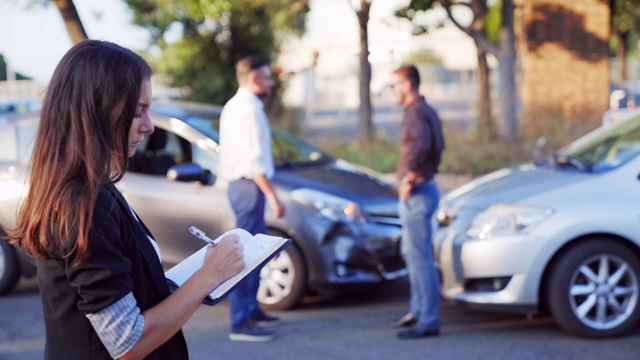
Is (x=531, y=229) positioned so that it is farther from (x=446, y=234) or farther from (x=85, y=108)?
(x=85, y=108)

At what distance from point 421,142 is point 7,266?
3773 millimetres

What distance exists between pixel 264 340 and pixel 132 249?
4.24 m

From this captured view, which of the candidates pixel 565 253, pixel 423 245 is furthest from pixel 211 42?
pixel 565 253

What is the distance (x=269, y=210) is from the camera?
22.3ft

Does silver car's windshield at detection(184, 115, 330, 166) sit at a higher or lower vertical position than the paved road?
higher

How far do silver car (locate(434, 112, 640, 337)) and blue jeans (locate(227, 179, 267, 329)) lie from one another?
143 cm

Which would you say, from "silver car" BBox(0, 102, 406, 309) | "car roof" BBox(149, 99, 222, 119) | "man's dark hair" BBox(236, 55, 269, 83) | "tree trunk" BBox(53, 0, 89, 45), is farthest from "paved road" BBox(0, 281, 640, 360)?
"tree trunk" BBox(53, 0, 89, 45)

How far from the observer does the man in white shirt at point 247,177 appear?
609 centimetres

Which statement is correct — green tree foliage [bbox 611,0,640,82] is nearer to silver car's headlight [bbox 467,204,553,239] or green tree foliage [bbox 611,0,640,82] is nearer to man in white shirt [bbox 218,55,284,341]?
silver car's headlight [bbox 467,204,553,239]

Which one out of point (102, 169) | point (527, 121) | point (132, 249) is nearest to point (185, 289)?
point (132, 249)

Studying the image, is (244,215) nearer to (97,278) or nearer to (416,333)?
(416,333)

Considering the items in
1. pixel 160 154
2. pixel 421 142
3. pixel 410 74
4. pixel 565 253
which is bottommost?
pixel 565 253

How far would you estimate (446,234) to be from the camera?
632cm

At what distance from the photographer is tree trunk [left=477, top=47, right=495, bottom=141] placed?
575 inches
